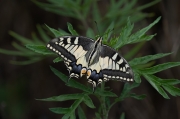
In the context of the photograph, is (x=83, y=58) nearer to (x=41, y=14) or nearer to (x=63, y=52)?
(x=63, y=52)

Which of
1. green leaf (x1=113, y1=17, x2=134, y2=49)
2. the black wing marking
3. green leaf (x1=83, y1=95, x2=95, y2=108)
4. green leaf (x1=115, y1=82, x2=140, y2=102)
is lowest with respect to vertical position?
green leaf (x1=83, y1=95, x2=95, y2=108)

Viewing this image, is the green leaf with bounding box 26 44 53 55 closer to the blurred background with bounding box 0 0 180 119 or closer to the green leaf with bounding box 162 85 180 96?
the green leaf with bounding box 162 85 180 96

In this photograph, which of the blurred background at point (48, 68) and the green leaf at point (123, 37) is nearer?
the green leaf at point (123, 37)

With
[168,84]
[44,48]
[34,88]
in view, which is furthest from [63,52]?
[34,88]

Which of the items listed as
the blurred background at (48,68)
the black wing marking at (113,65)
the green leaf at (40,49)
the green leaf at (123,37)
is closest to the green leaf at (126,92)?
the black wing marking at (113,65)

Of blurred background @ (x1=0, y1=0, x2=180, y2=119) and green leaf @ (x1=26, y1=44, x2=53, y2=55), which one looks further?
blurred background @ (x1=0, y1=0, x2=180, y2=119)

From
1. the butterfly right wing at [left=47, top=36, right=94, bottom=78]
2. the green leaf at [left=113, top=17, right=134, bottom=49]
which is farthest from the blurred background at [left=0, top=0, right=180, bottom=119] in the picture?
the green leaf at [left=113, top=17, right=134, bottom=49]

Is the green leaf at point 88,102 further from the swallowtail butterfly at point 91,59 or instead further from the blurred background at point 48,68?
the blurred background at point 48,68

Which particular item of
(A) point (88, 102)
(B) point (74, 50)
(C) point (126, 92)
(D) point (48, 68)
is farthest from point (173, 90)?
(D) point (48, 68)
